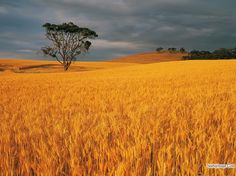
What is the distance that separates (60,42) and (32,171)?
51.8 meters

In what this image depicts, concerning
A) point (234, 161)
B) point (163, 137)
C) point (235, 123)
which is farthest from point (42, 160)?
point (235, 123)

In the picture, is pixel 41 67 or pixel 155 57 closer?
pixel 41 67

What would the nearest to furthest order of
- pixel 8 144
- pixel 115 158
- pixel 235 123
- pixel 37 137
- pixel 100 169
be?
1. pixel 100 169
2. pixel 115 158
3. pixel 8 144
4. pixel 37 137
5. pixel 235 123

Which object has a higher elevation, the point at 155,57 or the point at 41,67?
the point at 155,57

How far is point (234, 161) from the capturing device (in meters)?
2.40

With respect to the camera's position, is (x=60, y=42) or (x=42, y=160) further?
(x=60, y=42)

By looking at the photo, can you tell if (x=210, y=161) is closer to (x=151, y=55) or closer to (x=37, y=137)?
(x=37, y=137)

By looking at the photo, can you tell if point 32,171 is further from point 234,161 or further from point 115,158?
point 234,161

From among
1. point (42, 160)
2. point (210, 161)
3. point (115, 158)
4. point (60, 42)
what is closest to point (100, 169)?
point (115, 158)

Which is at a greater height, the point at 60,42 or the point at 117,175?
the point at 60,42

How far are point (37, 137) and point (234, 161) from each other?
2047 mm

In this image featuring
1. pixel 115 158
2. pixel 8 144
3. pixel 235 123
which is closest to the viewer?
pixel 115 158

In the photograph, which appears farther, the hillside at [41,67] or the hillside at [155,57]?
the hillside at [155,57]

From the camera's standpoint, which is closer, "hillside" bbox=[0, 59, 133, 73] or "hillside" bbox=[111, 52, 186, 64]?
"hillside" bbox=[0, 59, 133, 73]
